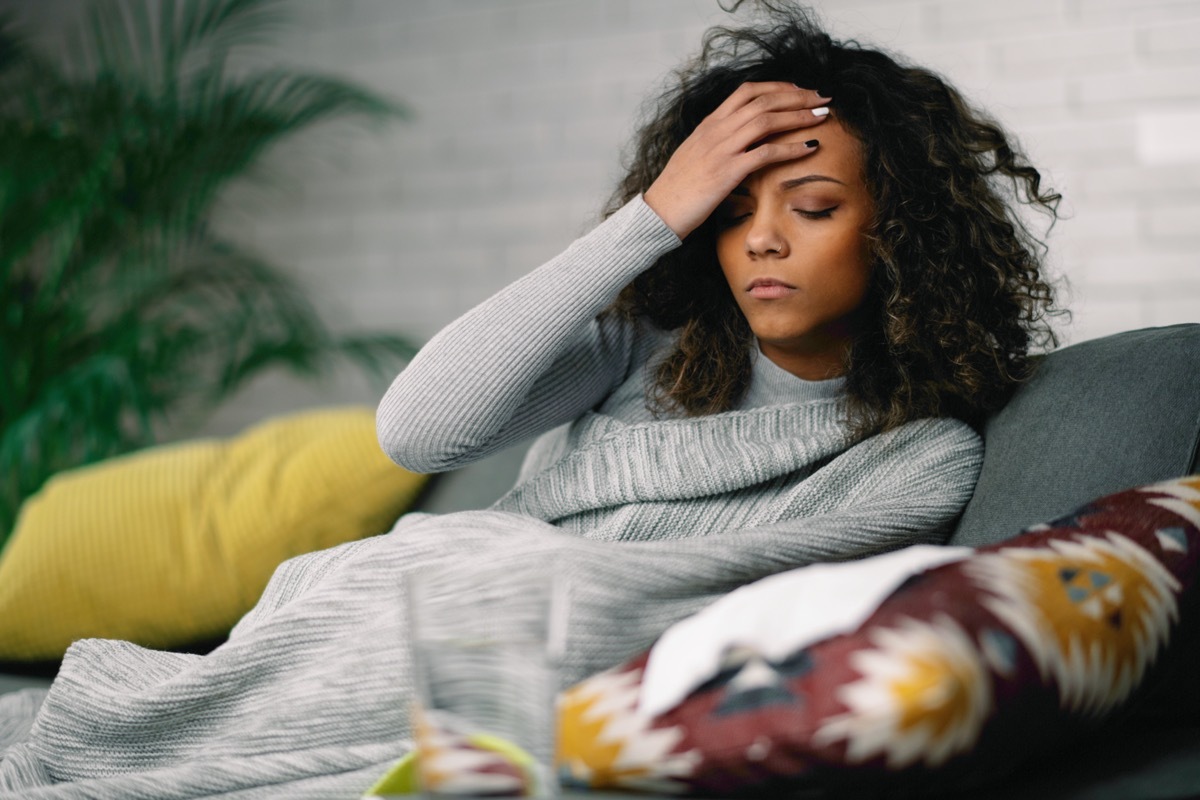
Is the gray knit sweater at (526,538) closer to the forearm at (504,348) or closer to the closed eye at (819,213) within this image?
the forearm at (504,348)

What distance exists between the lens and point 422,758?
0.59m

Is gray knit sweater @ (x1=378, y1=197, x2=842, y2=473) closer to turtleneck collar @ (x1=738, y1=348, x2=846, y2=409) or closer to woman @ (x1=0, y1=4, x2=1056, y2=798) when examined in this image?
woman @ (x1=0, y1=4, x2=1056, y2=798)

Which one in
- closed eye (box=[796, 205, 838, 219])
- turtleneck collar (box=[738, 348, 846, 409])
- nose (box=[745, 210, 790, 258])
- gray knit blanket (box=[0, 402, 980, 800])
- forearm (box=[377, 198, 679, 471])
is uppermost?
closed eye (box=[796, 205, 838, 219])

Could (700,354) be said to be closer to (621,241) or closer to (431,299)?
(621,241)

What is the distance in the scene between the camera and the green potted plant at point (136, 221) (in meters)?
2.66

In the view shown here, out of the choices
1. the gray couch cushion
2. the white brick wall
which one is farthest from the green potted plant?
the gray couch cushion

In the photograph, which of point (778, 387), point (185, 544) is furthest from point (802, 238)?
point (185, 544)

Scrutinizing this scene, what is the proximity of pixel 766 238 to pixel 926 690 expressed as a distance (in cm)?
74

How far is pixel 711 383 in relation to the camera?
1.43m

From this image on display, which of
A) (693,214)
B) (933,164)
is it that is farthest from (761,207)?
(933,164)

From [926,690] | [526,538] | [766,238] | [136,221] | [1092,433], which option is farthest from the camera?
[136,221]

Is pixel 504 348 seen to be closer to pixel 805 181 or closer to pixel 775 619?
pixel 805 181

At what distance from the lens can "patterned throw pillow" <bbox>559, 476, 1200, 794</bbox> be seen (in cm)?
63

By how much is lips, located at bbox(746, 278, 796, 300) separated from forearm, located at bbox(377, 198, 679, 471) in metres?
0.10
